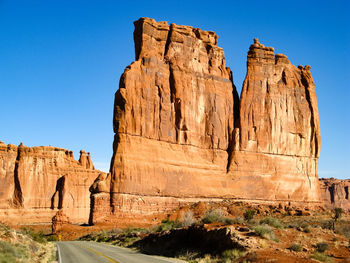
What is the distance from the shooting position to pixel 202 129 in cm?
5534

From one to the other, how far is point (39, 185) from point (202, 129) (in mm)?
38419

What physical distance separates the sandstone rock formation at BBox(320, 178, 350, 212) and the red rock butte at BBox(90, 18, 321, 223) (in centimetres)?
7442

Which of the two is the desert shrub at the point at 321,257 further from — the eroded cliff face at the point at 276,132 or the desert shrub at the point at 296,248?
the eroded cliff face at the point at 276,132

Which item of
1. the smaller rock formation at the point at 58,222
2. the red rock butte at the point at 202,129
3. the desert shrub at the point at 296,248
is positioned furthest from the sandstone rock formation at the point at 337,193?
the desert shrub at the point at 296,248

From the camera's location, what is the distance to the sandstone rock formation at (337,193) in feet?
422

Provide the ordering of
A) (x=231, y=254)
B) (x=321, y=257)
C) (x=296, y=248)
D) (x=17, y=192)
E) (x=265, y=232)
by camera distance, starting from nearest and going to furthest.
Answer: (x=321, y=257)
(x=231, y=254)
(x=296, y=248)
(x=265, y=232)
(x=17, y=192)

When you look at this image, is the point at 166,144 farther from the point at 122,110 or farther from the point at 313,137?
the point at 313,137

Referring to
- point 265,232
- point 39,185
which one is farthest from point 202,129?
point 265,232

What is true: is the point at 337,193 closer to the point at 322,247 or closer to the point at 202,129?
the point at 202,129

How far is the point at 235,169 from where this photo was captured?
55469mm

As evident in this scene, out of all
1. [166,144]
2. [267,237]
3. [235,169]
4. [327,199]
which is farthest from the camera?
[327,199]

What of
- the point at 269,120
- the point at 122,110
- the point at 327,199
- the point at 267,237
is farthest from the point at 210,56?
the point at 327,199

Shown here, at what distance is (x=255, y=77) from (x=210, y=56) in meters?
7.36

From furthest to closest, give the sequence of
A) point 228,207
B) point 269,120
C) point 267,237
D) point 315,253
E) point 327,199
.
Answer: point 327,199 → point 269,120 → point 228,207 → point 267,237 → point 315,253
